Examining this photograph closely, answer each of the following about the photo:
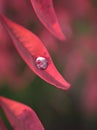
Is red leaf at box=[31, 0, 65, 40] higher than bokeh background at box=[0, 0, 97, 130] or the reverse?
higher

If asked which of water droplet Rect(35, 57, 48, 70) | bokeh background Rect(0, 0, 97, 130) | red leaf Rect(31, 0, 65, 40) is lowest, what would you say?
bokeh background Rect(0, 0, 97, 130)

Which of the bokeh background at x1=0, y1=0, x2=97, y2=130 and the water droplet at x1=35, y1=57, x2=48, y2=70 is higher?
the water droplet at x1=35, y1=57, x2=48, y2=70

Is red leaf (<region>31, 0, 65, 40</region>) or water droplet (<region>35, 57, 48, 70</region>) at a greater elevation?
red leaf (<region>31, 0, 65, 40</region>)
